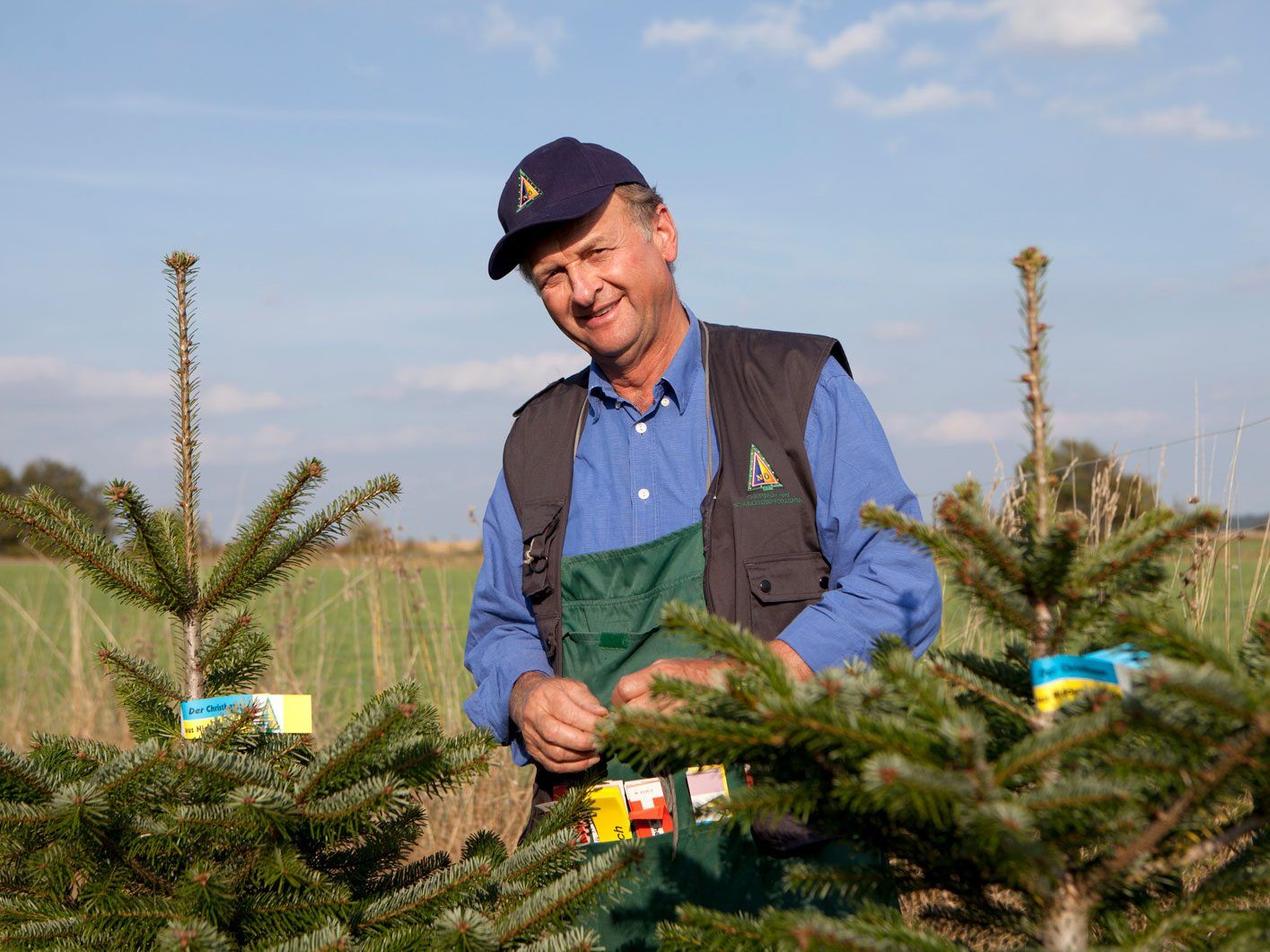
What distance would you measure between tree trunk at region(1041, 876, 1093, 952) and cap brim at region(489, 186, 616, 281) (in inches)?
75.2

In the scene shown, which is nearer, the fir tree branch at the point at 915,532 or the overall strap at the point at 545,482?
the fir tree branch at the point at 915,532

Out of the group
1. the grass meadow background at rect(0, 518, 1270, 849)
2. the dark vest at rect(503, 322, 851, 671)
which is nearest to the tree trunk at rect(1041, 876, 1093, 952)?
the dark vest at rect(503, 322, 851, 671)

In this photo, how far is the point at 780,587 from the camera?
7.98 feet

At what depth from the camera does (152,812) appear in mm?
1807

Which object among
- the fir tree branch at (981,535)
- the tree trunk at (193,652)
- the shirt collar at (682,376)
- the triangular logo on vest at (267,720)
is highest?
the shirt collar at (682,376)

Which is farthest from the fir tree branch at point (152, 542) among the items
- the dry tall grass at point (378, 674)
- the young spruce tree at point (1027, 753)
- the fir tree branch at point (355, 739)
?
the dry tall grass at point (378, 674)

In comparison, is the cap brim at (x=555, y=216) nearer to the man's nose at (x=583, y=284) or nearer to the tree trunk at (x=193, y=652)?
the man's nose at (x=583, y=284)

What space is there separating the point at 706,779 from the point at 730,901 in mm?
253

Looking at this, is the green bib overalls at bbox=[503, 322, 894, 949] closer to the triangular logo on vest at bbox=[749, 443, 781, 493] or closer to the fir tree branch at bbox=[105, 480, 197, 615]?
the triangular logo on vest at bbox=[749, 443, 781, 493]

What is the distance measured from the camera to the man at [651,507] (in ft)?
7.51

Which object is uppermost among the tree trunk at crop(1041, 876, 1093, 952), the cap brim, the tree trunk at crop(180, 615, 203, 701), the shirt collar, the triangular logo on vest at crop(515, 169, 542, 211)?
the triangular logo on vest at crop(515, 169, 542, 211)

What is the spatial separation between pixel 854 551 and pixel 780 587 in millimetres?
182

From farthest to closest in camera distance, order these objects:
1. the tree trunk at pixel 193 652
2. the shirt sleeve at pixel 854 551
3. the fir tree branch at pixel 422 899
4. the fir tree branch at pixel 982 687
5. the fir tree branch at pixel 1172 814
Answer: the shirt sleeve at pixel 854 551
the tree trunk at pixel 193 652
the fir tree branch at pixel 422 899
the fir tree branch at pixel 982 687
the fir tree branch at pixel 1172 814

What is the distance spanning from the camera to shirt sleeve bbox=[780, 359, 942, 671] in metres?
2.18
